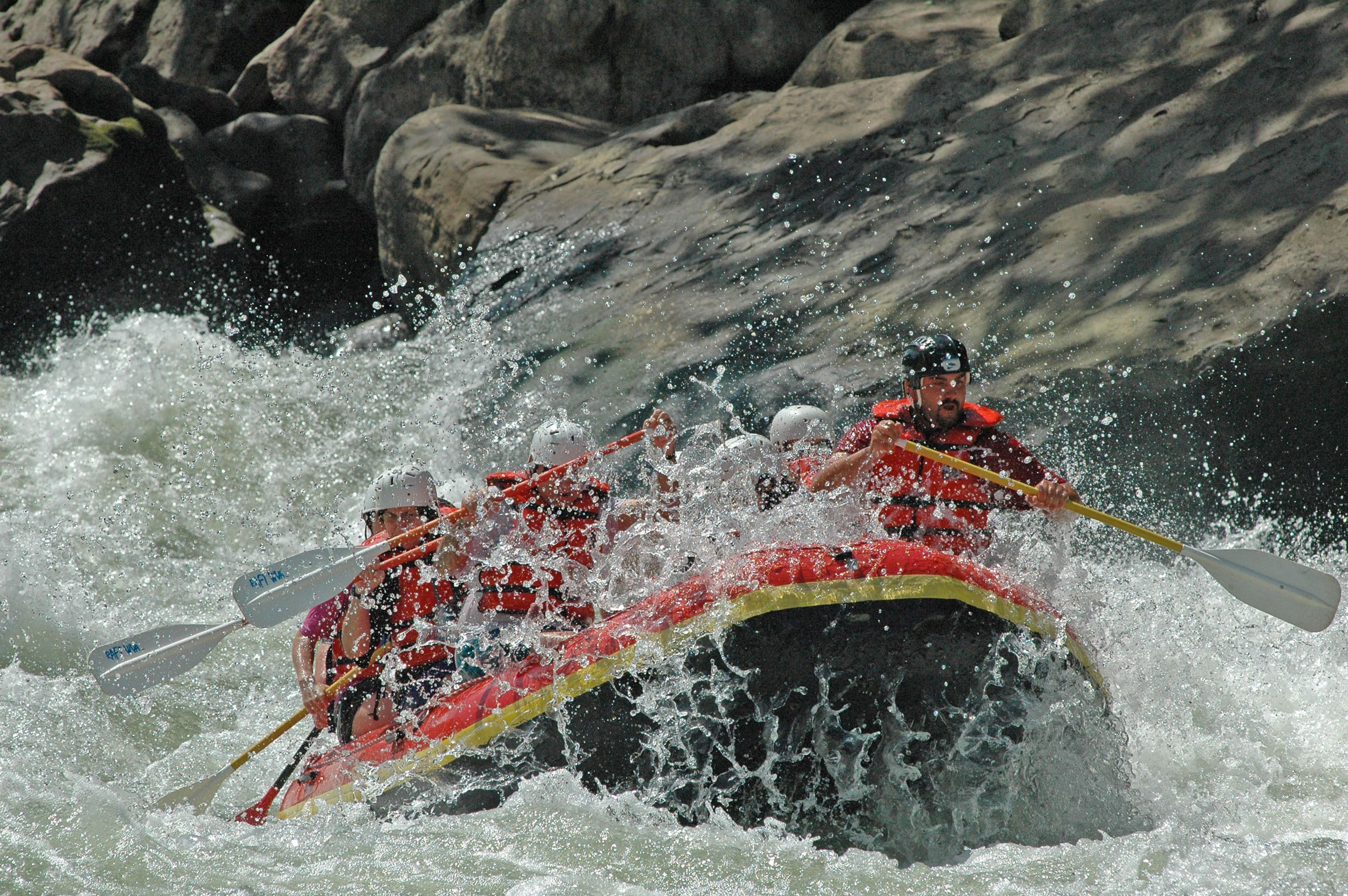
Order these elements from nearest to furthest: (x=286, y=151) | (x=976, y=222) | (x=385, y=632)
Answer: (x=385, y=632)
(x=976, y=222)
(x=286, y=151)

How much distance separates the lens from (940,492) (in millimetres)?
4551

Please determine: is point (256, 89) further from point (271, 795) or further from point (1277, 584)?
point (1277, 584)

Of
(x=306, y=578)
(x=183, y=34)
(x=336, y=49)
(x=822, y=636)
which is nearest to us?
(x=822, y=636)

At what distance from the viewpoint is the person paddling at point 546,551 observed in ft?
14.7

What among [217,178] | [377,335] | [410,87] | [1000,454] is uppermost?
[1000,454]

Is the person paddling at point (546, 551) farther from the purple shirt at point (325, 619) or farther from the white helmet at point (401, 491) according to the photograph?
the purple shirt at point (325, 619)

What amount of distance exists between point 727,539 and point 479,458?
11.8ft

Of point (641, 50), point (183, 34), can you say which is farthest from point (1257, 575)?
point (183, 34)

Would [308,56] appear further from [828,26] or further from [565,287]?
[565,287]

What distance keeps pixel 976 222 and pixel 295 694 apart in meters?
4.82

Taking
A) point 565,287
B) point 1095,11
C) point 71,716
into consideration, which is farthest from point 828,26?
point 71,716

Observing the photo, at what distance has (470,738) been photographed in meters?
3.92

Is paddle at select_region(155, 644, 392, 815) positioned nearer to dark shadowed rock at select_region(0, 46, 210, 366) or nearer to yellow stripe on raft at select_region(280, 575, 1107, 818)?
yellow stripe on raft at select_region(280, 575, 1107, 818)

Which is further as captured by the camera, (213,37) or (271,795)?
(213,37)
